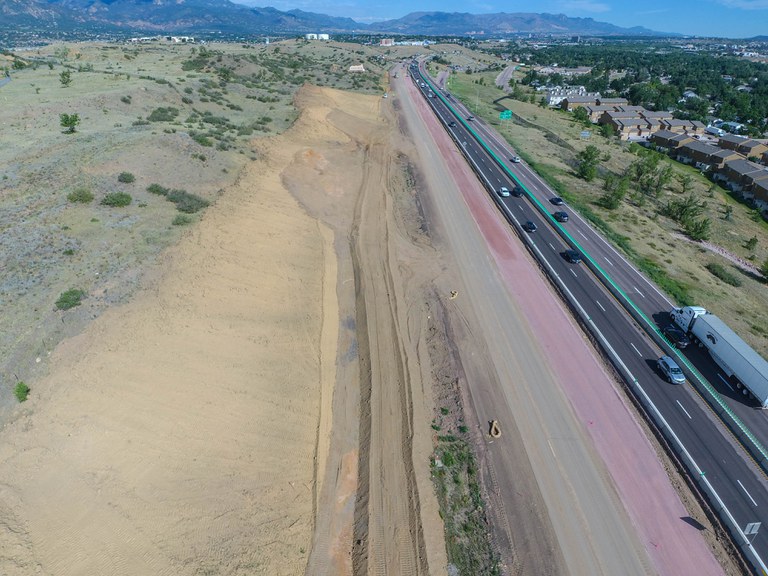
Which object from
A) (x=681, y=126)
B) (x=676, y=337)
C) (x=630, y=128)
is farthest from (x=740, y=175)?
(x=676, y=337)

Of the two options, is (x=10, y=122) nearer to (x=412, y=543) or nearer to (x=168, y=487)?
(x=168, y=487)

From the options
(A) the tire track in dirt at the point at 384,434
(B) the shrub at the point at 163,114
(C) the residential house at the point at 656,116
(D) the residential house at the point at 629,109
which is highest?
(B) the shrub at the point at 163,114

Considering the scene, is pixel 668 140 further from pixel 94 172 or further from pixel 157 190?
pixel 94 172

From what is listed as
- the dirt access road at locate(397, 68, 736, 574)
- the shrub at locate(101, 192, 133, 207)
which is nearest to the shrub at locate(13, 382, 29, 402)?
the shrub at locate(101, 192, 133, 207)

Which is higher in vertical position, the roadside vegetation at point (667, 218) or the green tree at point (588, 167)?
the green tree at point (588, 167)

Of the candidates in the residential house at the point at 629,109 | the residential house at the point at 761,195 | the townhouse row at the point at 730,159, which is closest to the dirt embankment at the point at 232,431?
the residential house at the point at 761,195

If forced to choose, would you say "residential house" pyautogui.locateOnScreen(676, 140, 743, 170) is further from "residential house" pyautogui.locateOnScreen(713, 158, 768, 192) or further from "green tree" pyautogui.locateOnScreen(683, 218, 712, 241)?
"green tree" pyautogui.locateOnScreen(683, 218, 712, 241)

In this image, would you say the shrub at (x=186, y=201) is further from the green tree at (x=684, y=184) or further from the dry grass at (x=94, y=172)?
the green tree at (x=684, y=184)
